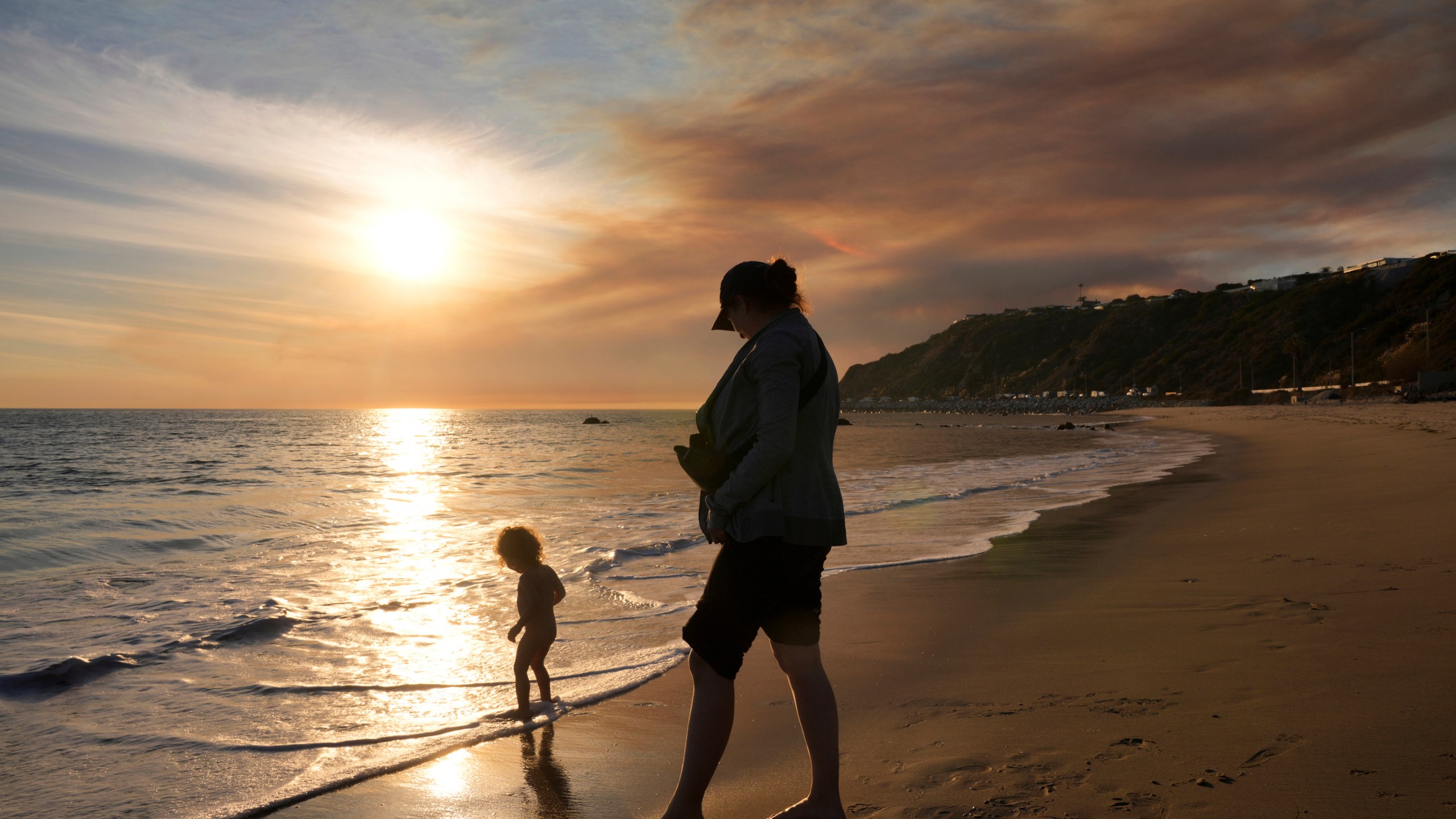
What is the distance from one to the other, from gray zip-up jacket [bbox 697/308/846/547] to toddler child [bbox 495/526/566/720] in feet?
7.13

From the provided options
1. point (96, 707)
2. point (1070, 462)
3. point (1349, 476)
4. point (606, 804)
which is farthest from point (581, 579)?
point (1070, 462)

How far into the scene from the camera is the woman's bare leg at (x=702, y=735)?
2.73m

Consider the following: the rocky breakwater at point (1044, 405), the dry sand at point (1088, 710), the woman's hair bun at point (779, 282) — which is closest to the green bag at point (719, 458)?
the woman's hair bun at point (779, 282)

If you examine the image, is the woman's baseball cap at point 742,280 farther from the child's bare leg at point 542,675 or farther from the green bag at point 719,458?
the child's bare leg at point 542,675

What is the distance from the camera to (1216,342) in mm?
120625

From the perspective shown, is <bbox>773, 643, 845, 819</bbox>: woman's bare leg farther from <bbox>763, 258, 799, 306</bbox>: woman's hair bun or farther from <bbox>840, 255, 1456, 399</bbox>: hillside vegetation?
<bbox>840, 255, 1456, 399</bbox>: hillside vegetation

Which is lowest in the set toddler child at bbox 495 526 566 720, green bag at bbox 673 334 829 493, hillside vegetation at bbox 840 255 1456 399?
toddler child at bbox 495 526 566 720

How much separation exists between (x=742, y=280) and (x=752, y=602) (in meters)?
1.11

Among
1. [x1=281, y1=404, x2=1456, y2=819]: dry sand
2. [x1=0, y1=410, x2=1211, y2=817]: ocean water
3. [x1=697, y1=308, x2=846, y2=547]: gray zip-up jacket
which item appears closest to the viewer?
[x1=697, y1=308, x2=846, y2=547]: gray zip-up jacket

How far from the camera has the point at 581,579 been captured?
28.2 feet

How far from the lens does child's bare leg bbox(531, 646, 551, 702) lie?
458 centimetres

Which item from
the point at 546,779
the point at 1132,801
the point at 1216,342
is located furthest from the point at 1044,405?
the point at 546,779

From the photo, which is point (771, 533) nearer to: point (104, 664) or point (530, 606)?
point (530, 606)

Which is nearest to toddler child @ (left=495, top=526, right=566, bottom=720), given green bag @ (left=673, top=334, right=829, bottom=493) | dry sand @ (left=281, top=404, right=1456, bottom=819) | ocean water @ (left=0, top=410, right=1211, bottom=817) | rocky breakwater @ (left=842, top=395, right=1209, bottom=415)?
ocean water @ (left=0, top=410, right=1211, bottom=817)
